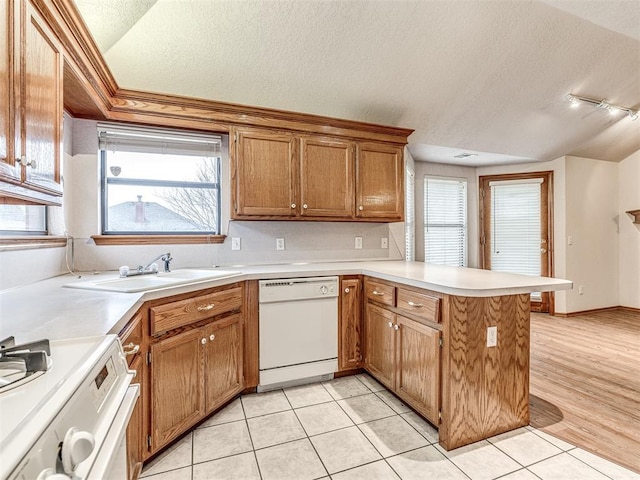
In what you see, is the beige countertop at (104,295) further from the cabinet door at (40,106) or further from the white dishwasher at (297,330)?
the cabinet door at (40,106)

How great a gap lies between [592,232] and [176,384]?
18.6ft

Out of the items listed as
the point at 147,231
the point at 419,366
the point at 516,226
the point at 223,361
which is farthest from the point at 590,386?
the point at 147,231

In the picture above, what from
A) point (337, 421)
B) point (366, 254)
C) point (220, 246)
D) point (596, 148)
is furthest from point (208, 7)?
point (596, 148)

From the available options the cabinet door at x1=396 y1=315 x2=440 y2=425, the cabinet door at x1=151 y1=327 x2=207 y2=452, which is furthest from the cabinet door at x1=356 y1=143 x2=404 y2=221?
the cabinet door at x1=151 y1=327 x2=207 y2=452

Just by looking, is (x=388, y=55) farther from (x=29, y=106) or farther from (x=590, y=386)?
(x=590, y=386)

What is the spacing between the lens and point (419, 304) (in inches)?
77.1

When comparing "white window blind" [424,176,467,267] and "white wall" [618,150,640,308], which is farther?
"white wall" [618,150,640,308]

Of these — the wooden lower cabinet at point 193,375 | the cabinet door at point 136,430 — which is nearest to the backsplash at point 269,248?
the wooden lower cabinet at point 193,375

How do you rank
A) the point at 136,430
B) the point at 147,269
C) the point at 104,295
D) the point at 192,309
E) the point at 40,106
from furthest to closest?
the point at 147,269 → the point at 192,309 → the point at 104,295 → the point at 136,430 → the point at 40,106

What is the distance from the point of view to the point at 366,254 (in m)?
3.29

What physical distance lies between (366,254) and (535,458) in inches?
78.5

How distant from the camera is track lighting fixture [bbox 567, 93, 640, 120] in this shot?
3.35m

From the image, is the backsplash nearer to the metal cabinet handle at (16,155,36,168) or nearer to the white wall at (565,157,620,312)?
the metal cabinet handle at (16,155,36,168)

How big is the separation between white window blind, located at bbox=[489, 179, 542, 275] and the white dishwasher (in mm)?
3575
